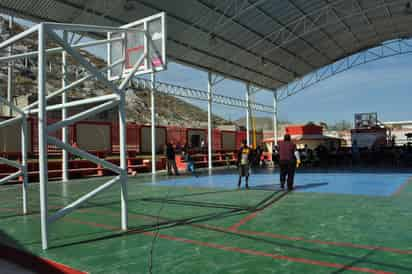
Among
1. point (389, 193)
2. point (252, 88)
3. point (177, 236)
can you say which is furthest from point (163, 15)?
point (252, 88)

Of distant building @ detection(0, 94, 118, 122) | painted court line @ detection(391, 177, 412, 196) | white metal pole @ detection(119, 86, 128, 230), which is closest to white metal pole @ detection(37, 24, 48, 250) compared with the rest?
white metal pole @ detection(119, 86, 128, 230)

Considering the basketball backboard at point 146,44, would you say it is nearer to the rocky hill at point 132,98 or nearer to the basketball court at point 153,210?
the basketball court at point 153,210

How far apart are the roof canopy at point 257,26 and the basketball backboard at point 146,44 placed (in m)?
7.81

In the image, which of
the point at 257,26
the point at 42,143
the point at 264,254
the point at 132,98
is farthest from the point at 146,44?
the point at 132,98

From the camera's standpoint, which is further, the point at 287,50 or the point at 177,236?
the point at 287,50

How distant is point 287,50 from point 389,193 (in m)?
17.1

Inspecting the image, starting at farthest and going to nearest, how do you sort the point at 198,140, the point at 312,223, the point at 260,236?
the point at 198,140 < the point at 312,223 < the point at 260,236

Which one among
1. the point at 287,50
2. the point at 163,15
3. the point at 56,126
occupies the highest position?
the point at 287,50

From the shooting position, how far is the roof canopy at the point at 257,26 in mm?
15750

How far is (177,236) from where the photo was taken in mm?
6379

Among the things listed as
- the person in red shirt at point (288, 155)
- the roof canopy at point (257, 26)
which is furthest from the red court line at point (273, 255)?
the roof canopy at point (257, 26)

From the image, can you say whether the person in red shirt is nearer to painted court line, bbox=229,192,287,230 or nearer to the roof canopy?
painted court line, bbox=229,192,287,230

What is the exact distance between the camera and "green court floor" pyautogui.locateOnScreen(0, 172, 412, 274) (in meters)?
4.81

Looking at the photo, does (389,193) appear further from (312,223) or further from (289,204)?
(312,223)
